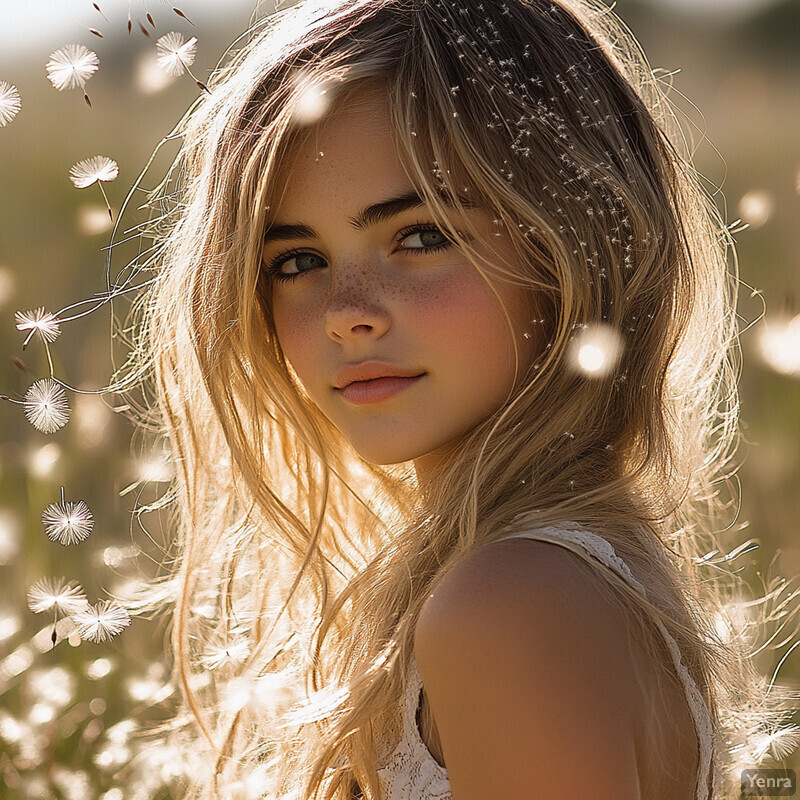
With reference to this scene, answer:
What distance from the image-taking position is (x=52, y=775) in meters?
2.13

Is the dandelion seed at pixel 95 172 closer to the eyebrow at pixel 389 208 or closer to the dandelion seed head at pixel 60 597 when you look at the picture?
the eyebrow at pixel 389 208

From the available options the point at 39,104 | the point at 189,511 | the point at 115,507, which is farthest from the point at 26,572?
the point at 39,104

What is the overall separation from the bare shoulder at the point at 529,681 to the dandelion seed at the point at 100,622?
826 millimetres

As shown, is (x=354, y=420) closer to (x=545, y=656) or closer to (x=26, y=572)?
(x=545, y=656)

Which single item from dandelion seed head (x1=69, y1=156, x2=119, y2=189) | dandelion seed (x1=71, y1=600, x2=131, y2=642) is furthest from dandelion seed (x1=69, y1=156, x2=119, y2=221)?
dandelion seed (x1=71, y1=600, x2=131, y2=642)

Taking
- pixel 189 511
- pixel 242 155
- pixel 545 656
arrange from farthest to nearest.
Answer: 1. pixel 189 511
2. pixel 242 155
3. pixel 545 656

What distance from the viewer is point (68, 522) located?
5.58 feet

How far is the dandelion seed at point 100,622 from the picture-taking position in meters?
1.79

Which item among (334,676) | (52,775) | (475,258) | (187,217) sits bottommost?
(52,775)

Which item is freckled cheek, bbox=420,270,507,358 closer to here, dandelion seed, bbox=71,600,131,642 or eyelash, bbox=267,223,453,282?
eyelash, bbox=267,223,453,282

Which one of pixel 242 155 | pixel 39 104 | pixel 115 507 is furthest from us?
pixel 39 104

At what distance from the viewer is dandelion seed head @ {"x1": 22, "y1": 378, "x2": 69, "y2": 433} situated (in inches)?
68.7

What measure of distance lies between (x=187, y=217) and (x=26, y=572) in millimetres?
866

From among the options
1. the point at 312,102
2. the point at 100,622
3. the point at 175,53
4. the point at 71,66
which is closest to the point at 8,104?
the point at 71,66
